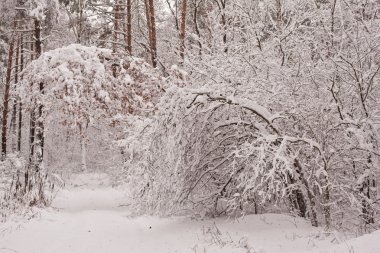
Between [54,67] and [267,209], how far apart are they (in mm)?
6202

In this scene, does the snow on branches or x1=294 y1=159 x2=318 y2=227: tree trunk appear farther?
the snow on branches

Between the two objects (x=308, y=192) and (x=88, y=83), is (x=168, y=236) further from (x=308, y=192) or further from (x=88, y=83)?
(x=88, y=83)

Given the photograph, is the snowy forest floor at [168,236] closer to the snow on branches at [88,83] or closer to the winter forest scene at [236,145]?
the winter forest scene at [236,145]

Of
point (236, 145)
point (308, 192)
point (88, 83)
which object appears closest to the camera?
point (308, 192)

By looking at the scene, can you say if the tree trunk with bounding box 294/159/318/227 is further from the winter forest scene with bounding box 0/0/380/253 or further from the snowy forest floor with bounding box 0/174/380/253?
the snowy forest floor with bounding box 0/174/380/253

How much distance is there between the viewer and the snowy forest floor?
658 cm

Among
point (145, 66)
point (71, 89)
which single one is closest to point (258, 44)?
point (145, 66)

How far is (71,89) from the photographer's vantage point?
9.67 metres

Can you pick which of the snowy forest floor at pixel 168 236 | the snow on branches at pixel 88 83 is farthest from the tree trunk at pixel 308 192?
the snow on branches at pixel 88 83

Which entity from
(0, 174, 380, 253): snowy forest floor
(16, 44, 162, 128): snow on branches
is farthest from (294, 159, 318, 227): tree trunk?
(16, 44, 162, 128): snow on branches

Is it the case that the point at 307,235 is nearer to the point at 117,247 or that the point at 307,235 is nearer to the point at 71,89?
the point at 117,247

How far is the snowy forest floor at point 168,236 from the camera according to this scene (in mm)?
6577

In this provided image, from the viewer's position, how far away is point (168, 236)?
7.93 metres

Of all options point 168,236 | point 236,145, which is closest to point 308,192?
point 236,145
